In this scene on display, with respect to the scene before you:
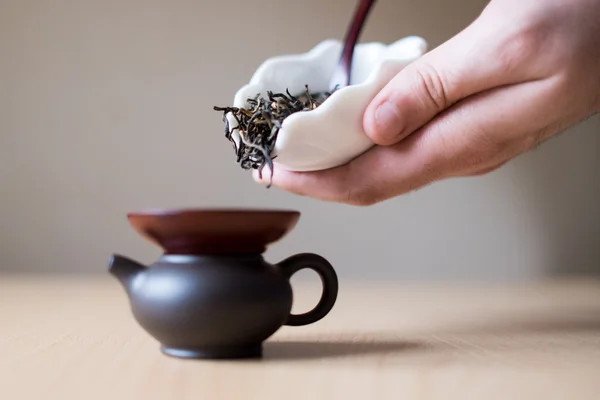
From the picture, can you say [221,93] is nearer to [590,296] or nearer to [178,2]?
[178,2]

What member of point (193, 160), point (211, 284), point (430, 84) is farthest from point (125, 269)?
point (193, 160)

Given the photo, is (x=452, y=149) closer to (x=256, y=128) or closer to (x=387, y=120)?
(x=387, y=120)

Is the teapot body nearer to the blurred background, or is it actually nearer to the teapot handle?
the teapot handle

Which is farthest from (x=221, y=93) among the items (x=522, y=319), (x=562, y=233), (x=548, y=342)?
(x=548, y=342)

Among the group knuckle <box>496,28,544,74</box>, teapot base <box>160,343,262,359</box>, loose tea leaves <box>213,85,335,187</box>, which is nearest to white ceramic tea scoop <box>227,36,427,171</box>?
loose tea leaves <box>213,85,335,187</box>

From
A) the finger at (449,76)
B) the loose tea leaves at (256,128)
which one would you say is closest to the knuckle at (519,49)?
the finger at (449,76)

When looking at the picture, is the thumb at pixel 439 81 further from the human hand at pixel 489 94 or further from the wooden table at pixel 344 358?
the wooden table at pixel 344 358
